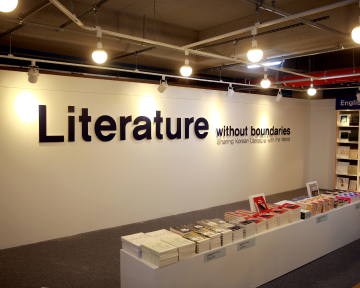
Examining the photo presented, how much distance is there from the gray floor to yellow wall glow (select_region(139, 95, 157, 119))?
2427 millimetres

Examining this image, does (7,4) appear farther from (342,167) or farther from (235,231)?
(342,167)

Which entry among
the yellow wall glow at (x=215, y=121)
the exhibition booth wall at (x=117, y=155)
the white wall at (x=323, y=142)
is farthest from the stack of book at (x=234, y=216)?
the white wall at (x=323, y=142)

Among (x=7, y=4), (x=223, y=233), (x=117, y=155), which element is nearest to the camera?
(x=7, y=4)

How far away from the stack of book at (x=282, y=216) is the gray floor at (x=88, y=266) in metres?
0.70

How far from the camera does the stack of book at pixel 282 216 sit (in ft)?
13.5

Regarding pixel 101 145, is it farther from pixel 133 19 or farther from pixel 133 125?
pixel 133 19

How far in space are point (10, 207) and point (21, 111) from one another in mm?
1563

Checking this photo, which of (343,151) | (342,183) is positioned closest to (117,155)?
(343,151)

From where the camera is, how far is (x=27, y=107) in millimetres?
5156

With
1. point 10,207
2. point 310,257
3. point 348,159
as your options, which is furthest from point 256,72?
point 10,207

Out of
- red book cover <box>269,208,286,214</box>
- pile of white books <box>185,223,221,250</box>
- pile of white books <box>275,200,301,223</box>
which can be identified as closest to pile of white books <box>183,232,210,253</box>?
pile of white books <box>185,223,221,250</box>

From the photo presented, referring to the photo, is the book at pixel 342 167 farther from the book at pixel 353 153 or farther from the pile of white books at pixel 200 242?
the pile of white books at pixel 200 242

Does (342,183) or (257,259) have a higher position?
(342,183)

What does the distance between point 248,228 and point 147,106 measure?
3.68 meters
